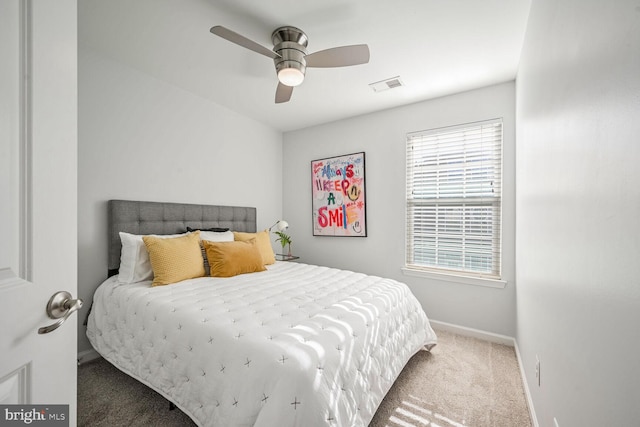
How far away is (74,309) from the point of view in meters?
0.73

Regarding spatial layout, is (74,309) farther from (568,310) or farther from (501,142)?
(501,142)

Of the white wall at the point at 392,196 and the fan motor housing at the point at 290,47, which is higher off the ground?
the fan motor housing at the point at 290,47

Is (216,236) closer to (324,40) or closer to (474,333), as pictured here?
(324,40)

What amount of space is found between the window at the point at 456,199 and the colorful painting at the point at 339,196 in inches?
25.4

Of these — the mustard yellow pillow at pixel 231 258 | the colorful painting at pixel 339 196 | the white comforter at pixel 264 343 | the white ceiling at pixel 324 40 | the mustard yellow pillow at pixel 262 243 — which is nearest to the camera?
the white comforter at pixel 264 343

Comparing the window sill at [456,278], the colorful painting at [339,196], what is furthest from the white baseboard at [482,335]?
the colorful painting at [339,196]

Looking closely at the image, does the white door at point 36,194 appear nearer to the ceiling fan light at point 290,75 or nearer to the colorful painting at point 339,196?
the ceiling fan light at point 290,75

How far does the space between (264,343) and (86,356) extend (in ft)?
6.86

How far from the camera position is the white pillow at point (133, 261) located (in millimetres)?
2246

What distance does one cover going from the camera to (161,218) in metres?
2.77

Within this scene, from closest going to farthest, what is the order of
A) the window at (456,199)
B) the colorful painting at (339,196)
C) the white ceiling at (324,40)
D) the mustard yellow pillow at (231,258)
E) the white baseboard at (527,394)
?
the white baseboard at (527,394) < the white ceiling at (324,40) < the mustard yellow pillow at (231,258) < the window at (456,199) < the colorful painting at (339,196)

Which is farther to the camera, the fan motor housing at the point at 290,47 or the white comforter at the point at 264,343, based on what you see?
the fan motor housing at the point at 290,47

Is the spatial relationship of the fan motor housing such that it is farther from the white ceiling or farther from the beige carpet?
the beige carpet

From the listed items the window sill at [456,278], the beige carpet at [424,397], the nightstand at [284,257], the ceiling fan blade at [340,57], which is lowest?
the beige carpet at [424,397]
